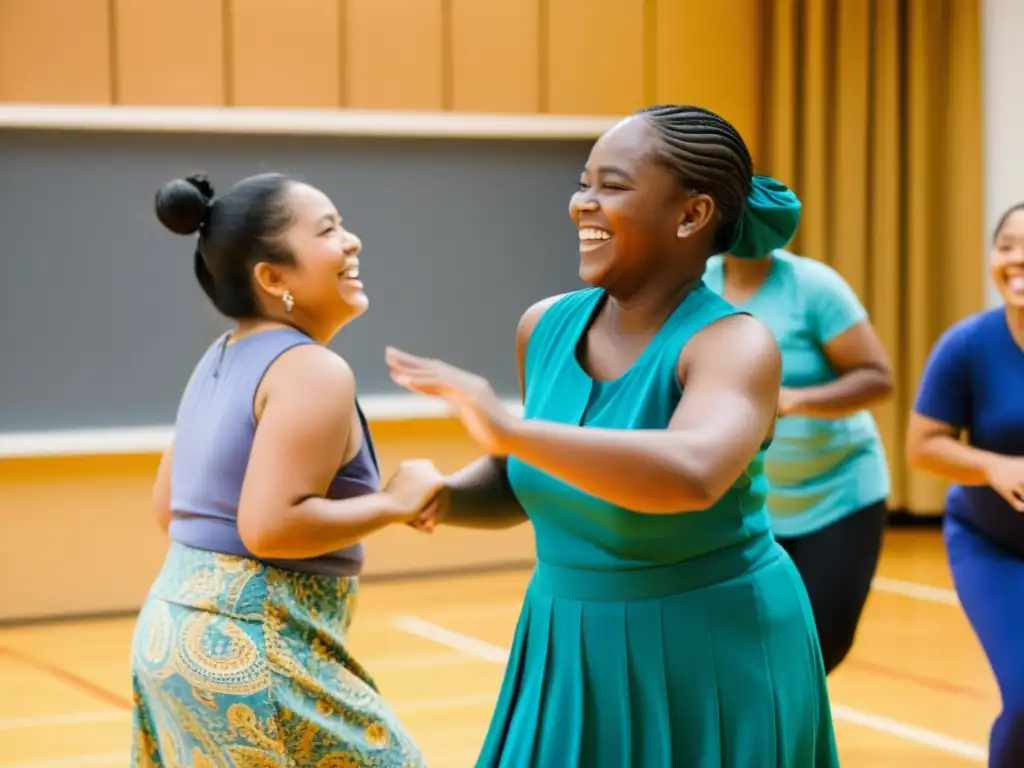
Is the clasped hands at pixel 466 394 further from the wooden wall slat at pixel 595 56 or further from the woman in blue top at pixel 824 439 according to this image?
the wooden wall slat at pixel 595 56

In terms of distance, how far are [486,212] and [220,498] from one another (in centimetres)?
507

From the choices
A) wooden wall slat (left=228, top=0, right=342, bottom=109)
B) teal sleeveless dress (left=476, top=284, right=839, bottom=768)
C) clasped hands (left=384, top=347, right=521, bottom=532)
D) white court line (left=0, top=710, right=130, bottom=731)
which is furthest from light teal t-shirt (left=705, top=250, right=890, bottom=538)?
wooden wall slat (left=228, top=0, right=342, bottom=109)

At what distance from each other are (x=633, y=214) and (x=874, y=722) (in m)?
3.35

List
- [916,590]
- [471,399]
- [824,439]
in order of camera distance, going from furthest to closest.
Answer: [916,590], [824,439], [471,399]

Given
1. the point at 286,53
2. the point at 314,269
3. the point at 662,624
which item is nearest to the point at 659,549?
the point at 662,624

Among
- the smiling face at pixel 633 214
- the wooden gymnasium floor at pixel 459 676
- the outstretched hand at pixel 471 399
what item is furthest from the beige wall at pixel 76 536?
the outstretched hand at pixel 471 399

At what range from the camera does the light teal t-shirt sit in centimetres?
421

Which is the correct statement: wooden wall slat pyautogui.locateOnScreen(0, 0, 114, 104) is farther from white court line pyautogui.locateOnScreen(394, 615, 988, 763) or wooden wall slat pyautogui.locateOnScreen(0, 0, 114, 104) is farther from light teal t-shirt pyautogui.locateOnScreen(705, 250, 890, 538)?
light teal t-shirt pyautogui.locateOnScreen(705, 250, 890, 538)

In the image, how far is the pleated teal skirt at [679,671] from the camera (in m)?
2.08

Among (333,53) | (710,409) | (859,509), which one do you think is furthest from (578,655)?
(333,53)

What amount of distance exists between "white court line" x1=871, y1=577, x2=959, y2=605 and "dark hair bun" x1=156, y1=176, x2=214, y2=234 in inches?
188

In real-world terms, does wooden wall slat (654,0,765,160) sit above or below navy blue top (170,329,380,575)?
above

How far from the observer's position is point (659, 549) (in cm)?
205

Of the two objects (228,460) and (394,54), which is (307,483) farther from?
(394,54)
